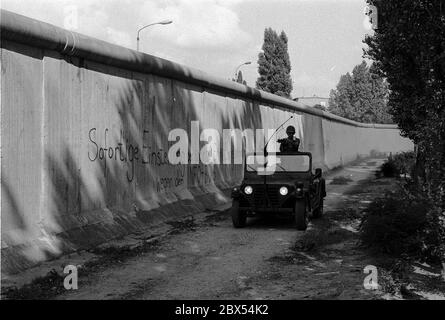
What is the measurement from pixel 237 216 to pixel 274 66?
58.4 metres

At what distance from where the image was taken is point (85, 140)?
9055 millimetres

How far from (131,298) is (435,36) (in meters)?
5.55

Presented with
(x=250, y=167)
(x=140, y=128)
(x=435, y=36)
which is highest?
(x=435, y=36)

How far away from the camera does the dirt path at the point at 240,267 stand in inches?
245

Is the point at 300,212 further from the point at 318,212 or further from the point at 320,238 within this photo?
the point at 318,212

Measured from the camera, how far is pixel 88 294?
6121 millimetres

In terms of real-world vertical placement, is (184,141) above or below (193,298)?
above

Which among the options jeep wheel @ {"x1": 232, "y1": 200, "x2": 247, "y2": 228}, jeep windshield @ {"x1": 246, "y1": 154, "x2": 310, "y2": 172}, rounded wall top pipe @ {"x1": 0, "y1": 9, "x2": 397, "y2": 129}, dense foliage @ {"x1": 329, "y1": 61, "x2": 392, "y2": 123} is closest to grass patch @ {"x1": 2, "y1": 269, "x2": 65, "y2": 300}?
rounded wall top pipe @ {"x1": 0, "y1": 9, "x2": 397, "y2": 129}

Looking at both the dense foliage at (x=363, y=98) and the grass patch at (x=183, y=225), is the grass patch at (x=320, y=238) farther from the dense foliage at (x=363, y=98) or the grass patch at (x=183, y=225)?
the dense foliage at (x=363, y=98)

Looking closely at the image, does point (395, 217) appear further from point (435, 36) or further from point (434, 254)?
point (435, 36)

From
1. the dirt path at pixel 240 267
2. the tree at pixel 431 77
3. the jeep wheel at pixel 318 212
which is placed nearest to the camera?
the dirt path at pixel 240 267

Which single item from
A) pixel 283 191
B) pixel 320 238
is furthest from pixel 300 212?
pixel 320 238

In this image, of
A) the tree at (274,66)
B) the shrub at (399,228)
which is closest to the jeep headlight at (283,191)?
the shrub at (399,228)
